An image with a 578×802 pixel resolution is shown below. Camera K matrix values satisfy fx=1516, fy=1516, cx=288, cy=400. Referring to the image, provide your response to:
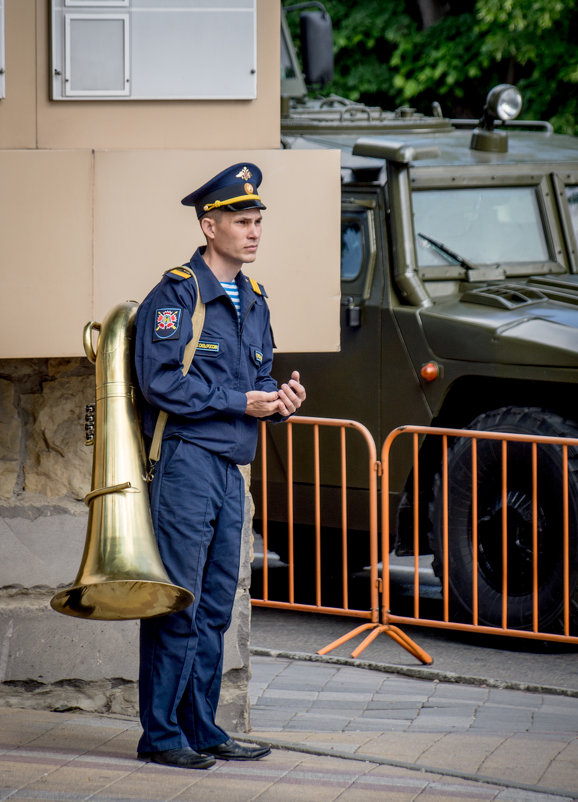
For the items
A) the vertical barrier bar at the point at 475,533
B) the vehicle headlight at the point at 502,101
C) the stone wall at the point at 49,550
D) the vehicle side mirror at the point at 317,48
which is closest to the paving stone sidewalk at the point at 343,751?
the stone wall at the point at 49,550

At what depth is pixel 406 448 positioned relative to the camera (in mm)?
8062

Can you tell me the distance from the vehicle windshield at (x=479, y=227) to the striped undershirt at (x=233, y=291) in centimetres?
375

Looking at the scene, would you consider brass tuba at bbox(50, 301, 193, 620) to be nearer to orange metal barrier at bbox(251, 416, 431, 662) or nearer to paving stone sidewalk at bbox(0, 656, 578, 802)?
paving stone sidewalk at bbox(0, 656, 578, 802)

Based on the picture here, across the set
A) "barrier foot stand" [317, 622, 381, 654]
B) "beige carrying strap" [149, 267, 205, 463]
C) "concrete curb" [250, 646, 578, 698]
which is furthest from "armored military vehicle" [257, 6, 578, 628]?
"beige carrying strap" [149, 267, 205, 463]

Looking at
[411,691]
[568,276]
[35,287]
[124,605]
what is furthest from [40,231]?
[568,276]

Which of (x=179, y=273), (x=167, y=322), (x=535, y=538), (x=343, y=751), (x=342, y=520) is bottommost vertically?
(x=343, y=751)

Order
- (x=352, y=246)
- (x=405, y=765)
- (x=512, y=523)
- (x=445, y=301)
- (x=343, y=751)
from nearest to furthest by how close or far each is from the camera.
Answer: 1. (x=405, y=765)
2. (x=343, y=751)
3. (x=512, y=523)
4. (x=445, y=301)
5. (x=352, y=246)

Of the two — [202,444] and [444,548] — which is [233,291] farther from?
[444,548]

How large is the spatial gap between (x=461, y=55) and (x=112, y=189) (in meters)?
12.7

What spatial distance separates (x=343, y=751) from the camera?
16.4ft

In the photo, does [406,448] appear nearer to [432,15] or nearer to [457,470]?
[457,470]

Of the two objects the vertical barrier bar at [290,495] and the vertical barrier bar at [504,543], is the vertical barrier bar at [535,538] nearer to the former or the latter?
the vertical barrier bar at [504,543]

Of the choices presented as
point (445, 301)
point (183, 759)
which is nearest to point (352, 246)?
point (445, 301)

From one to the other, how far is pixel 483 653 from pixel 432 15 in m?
11.6
